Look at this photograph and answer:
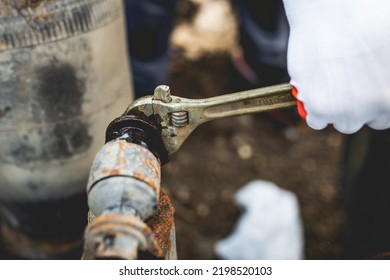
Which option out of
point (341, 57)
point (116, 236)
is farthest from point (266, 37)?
point (116, 236)

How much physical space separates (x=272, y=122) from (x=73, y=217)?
41.2 inches

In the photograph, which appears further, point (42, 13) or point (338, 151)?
point (338, 151)

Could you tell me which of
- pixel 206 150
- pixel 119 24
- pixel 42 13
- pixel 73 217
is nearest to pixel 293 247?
pixel 206 150

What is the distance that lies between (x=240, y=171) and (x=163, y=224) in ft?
3.50

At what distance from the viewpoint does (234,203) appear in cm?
169

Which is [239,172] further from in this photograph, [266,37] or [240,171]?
[266,37]

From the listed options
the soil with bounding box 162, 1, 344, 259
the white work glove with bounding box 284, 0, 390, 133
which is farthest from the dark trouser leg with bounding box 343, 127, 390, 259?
the white work glove with bounding box 284, 0, 390, 133

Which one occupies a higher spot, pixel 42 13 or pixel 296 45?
A: pixel 42 13

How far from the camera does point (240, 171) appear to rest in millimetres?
1810

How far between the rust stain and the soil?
78 cm

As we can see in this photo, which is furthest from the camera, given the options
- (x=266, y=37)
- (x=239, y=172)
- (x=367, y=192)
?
(x=266, y=37)

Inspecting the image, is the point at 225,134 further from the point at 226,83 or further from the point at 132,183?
Answer: the point at 132,183

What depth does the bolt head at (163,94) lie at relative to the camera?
0.82 meters

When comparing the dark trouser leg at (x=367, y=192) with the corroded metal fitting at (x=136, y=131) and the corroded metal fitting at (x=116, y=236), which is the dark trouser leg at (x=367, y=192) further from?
the corroded metal fitting at (x=116, y=236)
